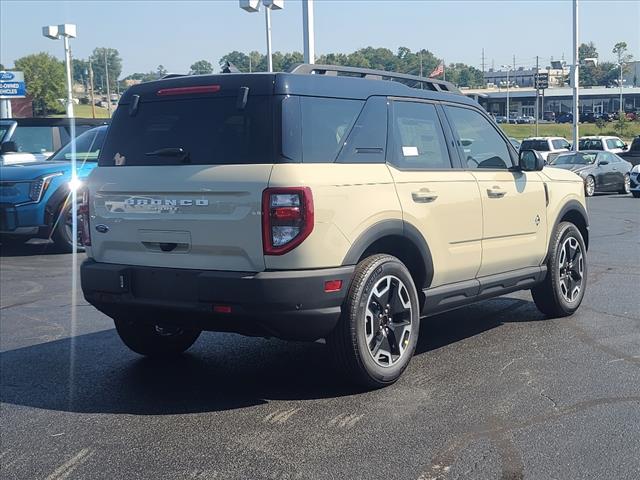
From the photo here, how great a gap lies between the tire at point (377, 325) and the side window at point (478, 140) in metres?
1.37

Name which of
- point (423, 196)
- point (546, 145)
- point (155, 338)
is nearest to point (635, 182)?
point (546, 145)

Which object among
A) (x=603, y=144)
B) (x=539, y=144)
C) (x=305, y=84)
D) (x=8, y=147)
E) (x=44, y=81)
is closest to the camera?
(x=305, y=84)

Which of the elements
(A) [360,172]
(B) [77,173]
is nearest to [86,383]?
(A) [360,172]

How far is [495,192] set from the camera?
6.23 meters

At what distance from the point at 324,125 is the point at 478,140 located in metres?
1.87

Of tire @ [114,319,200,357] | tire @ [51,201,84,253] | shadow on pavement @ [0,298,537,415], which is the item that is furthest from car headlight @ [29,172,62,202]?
tire @ [114,319,200,357]

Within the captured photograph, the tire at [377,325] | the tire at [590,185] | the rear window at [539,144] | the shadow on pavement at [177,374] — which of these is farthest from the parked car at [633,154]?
the tire at [377,325]

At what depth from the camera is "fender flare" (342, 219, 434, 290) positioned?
15.9ft

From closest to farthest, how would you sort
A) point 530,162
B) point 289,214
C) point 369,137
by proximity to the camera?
point 289,214, point 369,137, point 530,162

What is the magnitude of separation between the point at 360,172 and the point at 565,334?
8.53 ft

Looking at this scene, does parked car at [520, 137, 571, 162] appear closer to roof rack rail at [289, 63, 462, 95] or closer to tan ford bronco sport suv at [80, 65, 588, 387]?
roof rack rail at [289, 63, 462, 95]

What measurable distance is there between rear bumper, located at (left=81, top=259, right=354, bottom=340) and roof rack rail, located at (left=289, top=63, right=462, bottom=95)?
136 cm

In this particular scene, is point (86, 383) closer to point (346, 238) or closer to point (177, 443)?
point (177, 443)

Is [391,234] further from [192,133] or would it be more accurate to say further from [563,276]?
[563,276]
